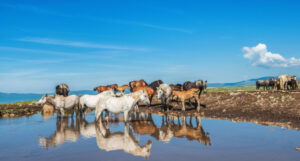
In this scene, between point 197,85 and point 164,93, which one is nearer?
point 164,93

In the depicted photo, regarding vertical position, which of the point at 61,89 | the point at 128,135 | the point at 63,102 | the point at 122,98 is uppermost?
the point at 61,89

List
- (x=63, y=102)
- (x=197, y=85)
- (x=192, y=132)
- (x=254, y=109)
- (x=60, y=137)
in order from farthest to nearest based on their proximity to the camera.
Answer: (x=197, y=85) < (x=63, y=102) < (x=254, y=109) < (x=192, y=132) < (x=60, y=137)

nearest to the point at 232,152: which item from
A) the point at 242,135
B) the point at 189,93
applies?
the point at 242,135

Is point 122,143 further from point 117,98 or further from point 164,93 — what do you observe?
point 164,93

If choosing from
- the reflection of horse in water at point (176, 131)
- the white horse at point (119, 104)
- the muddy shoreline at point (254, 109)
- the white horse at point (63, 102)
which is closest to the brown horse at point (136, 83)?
the muddy shoreline at point (254, 109)

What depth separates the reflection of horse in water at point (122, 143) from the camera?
11391mm

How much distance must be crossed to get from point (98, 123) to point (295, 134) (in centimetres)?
1215

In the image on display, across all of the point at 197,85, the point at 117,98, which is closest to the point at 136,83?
the point at 197,85

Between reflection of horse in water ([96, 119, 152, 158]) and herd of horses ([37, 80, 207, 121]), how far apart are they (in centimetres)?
215

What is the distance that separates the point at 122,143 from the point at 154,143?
1.48m

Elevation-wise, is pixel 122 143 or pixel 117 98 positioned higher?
pixel 117 98

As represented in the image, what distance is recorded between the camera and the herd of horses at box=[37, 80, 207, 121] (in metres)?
17.6

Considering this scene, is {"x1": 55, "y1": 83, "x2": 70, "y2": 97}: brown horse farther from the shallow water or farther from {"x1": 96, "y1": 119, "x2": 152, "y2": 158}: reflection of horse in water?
{"x1": 96, "y1": 119, "x2": 152, "y2": 158}: reflection of horse in water

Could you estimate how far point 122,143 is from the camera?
1269cm
